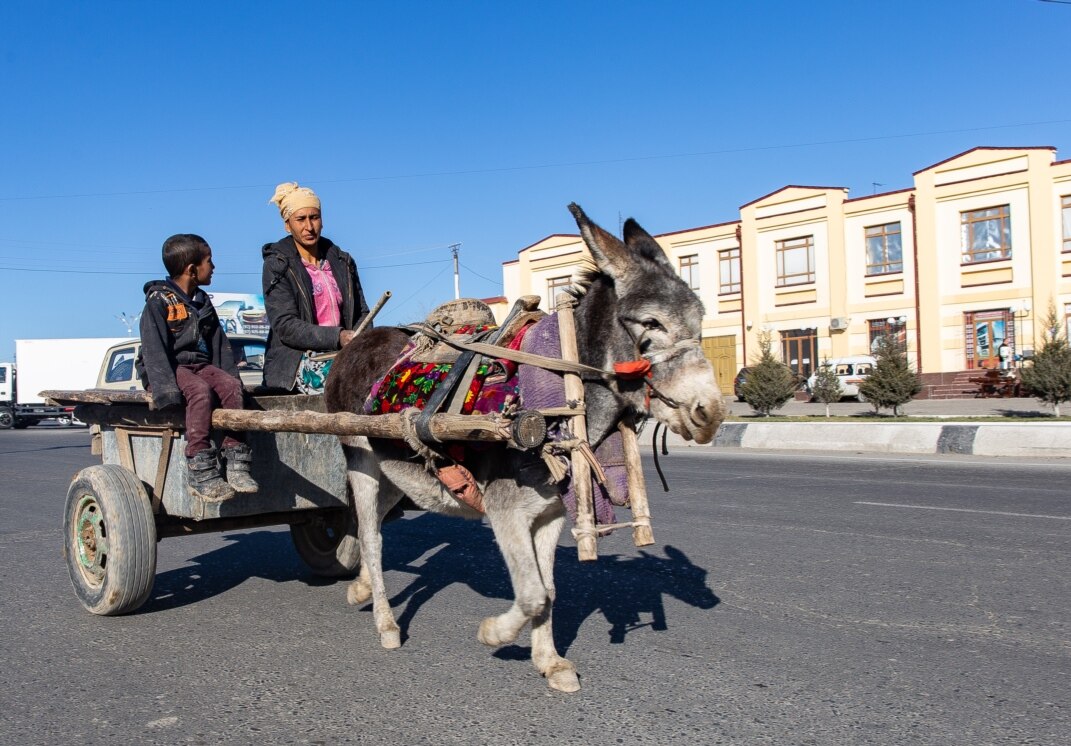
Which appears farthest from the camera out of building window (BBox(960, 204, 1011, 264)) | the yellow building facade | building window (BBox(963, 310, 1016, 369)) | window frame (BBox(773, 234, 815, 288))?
window frame (BBox(773, 234, 815, 288))

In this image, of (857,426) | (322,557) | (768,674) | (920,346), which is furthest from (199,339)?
(920,346)

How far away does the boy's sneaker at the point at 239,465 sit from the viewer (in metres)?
5.33

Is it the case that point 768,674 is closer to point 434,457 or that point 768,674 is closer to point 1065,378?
point 434,457

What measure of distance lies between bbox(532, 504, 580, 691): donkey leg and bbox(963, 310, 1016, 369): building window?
112 ft

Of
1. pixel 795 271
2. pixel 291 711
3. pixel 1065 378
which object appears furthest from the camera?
pixel 795 271

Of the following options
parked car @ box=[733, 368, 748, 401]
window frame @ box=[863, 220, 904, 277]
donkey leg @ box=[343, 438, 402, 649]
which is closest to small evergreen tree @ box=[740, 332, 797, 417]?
parked car @ box=[733, 368, 748, 401]

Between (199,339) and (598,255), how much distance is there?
2.78 metres

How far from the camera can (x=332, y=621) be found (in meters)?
5.45

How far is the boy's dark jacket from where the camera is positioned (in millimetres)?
5324

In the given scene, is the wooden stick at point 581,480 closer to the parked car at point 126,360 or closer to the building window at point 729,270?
the parked car at point 126,360

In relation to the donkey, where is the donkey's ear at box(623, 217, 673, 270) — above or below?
above

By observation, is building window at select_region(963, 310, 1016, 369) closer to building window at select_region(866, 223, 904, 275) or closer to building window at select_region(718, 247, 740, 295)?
building window at select_region(866, 223, 904, 275)

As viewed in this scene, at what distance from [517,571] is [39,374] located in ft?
131

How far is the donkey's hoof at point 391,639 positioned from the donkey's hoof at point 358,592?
796mm
